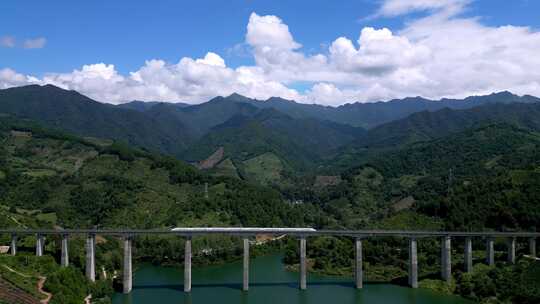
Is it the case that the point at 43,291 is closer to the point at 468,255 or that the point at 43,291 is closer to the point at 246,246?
the point at 246,246

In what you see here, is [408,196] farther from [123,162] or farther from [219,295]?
[219,295]

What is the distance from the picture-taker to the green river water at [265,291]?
73.5 meters

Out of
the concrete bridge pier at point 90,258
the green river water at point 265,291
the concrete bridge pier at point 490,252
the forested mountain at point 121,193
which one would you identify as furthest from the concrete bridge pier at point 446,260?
the forested mountain at point 121,193

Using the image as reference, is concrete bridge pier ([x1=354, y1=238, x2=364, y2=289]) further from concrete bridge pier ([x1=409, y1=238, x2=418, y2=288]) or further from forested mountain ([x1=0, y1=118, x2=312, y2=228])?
forested mountain ([x1=0, y1=118, x2=312, y2=228])

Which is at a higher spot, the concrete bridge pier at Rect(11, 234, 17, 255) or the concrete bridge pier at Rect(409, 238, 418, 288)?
the concrete bridge pier at Rect(11, 234, 17, 255)

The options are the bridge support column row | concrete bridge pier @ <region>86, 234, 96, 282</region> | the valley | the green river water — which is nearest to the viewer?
the green river water

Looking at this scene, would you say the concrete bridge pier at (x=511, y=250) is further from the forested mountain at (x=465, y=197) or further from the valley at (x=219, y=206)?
the forested mountain at (x=465, y=197)

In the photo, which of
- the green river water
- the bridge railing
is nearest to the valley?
the bridge railing

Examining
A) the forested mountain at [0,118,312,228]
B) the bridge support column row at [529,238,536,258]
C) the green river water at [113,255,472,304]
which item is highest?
the forested mountain at [0,118,312,228]

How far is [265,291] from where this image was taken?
78.3 m

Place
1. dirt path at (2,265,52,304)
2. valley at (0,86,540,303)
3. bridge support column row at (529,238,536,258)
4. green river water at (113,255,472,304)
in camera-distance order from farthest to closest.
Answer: valley at (0,86,540,303), bridge support column row at (529,238,536,258), green river water at (113,255,472,304), dirt path at (2,265,52,304)

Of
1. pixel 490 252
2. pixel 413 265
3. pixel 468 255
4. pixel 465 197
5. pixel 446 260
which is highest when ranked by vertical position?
pixel 465 197

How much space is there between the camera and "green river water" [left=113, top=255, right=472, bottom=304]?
73.5m

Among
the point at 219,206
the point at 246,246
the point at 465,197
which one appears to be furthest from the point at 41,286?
the point at 465,197
